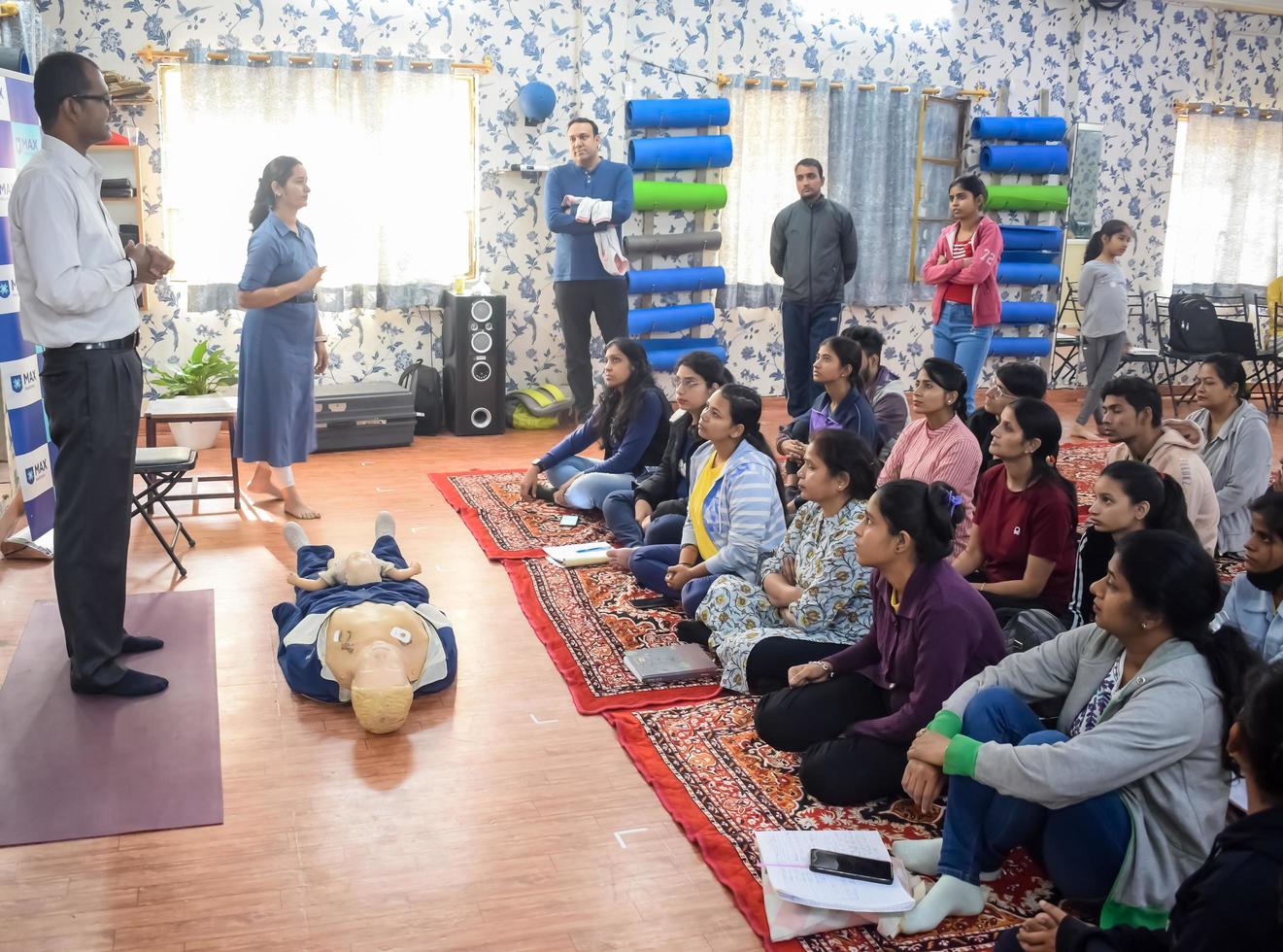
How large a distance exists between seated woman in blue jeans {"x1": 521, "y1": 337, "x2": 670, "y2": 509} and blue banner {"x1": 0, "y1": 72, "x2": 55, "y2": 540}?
2.07 meters

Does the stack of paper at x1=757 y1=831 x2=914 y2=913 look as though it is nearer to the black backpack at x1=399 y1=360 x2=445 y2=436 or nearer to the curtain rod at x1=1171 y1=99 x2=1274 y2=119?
the black backpack at x1=399 y1=360 x2=445 y2=436

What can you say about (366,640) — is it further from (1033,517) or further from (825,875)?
(1033,517)

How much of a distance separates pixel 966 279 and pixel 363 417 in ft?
11.2

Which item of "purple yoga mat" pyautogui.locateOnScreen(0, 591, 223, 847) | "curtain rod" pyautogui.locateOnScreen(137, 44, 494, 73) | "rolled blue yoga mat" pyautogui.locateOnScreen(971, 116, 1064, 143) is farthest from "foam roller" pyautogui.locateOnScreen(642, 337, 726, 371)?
"purple yoga mat" pyautogui.locateOnScreen(0, 591, 223, 847)

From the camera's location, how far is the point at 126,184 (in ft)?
21.3

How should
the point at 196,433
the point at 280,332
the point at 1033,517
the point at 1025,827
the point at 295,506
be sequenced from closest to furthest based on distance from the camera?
the point at 1025,827 → the point at 1033,517 → the point at 280,332 → the point at 295,506 → the point at 196,433

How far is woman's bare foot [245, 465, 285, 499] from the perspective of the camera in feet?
18.7

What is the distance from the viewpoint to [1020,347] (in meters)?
8.63

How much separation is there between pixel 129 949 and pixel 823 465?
2.04 meters

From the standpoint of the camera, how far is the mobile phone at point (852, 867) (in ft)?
7.95

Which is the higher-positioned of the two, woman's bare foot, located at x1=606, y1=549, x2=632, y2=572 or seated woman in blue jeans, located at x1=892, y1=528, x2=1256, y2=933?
seated woman in blue jeans, located at x1=892, y1=528, x2=1256, y2=933

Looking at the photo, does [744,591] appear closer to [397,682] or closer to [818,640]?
[818,640]

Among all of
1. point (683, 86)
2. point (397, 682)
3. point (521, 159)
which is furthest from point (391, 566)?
point (683, 86)

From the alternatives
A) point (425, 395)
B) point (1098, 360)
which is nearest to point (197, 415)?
point (425, 395)
